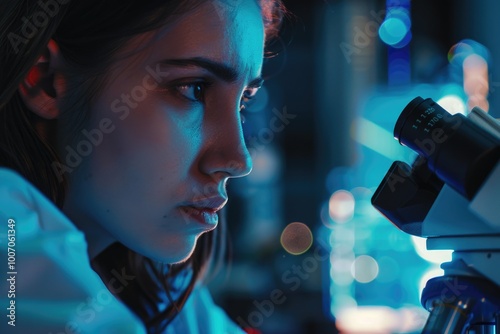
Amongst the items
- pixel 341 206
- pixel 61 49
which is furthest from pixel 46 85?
pixel 341 206

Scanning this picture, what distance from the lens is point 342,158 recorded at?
Result: 4781 mm

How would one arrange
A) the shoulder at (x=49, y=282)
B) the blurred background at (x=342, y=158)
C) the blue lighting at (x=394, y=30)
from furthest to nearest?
the blue lighting at (x=394, y=30)
the blurred background at (x=342, y=158)
the shoulder at (x=49, y=282)

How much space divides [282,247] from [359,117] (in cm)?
120

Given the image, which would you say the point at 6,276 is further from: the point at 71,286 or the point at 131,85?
the point at 131,85

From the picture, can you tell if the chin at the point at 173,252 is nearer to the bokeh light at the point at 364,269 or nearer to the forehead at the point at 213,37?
the forehead at the point at 213,37

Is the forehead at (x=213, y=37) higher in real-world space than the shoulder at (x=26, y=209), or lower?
higher

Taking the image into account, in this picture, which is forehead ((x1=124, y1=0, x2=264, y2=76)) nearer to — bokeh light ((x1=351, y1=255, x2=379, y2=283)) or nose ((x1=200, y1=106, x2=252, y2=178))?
nose ((x1=200, y1=106, x2=252, y2=178))

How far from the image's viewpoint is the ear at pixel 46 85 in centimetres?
93

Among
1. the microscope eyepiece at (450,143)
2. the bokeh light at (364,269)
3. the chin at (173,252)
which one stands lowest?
the bokeh light at (364,269)

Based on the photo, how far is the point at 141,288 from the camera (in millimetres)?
1270

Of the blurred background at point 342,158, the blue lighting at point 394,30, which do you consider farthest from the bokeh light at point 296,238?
the blue lighting at point 394,30

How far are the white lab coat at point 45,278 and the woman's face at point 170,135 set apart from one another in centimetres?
22

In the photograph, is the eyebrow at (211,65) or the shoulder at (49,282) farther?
the eyebrow at (211,65)

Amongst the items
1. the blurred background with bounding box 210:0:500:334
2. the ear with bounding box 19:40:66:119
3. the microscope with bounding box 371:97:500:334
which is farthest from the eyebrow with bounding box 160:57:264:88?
the blurred background with bounding box 210:0:500:334
